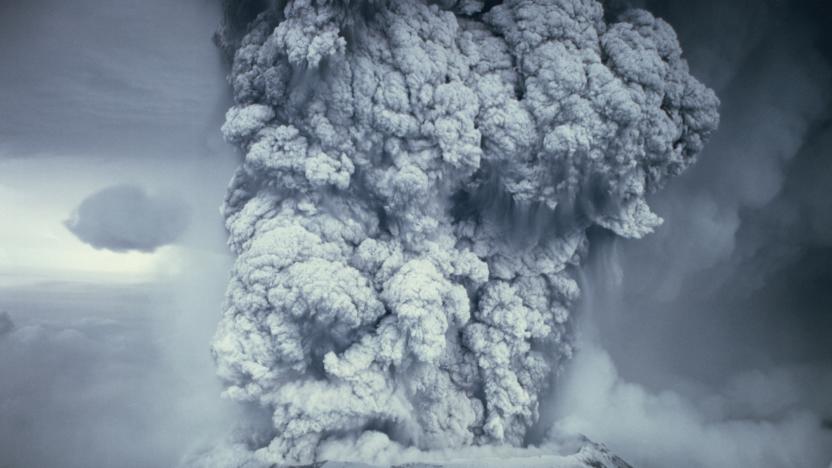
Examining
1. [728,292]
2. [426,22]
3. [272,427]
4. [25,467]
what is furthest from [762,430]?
[25,467]

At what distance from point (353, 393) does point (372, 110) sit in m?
5.93

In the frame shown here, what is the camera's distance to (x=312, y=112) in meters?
10.9

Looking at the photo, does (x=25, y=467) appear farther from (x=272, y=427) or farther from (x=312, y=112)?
(x=312, y=112)

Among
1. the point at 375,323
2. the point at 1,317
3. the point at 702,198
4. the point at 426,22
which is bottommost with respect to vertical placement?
the point at 1,317

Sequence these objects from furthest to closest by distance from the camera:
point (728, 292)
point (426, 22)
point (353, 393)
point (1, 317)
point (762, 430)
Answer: point (728, 292)
point (762, 430)
point (1, 317)
point (426, 22)
point (353, 393)

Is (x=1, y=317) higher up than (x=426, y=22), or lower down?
lower down

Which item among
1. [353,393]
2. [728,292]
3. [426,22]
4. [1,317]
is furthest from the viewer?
[728,292]

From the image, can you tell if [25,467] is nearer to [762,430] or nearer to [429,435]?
[429,435]

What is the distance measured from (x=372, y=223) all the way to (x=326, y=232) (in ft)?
3.73

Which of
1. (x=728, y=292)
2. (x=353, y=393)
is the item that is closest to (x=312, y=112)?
(x=353, y=393)

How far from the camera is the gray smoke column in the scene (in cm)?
1030

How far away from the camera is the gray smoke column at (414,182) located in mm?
10297

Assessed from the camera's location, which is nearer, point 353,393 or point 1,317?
point 353,393

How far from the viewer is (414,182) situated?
1070 centimetres
